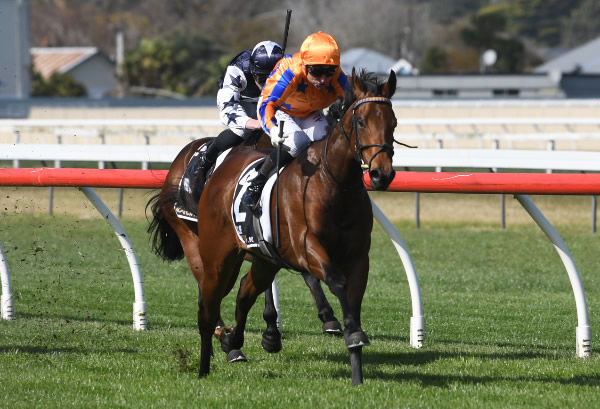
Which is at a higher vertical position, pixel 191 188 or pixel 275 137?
pixel 275 137

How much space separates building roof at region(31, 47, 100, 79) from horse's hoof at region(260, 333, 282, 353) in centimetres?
5139

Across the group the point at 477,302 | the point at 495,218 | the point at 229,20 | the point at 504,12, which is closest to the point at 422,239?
the point at 495,218

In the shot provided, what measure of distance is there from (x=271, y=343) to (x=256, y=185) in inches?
43.3

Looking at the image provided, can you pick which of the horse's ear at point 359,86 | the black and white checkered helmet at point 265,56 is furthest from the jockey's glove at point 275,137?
the black and white checkered helmet at point 265,56

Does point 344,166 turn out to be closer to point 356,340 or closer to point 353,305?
point 353,305

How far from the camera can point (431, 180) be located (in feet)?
19.6

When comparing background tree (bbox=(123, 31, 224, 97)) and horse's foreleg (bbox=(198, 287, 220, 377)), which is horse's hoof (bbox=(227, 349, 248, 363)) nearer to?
horse's foreleg (bbox=(198, 287, 220, 377))

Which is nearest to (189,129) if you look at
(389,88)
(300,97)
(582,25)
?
(300,97)

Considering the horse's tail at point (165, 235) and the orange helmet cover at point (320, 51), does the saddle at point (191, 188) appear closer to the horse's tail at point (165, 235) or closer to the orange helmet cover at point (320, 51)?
the horse's tail at point (165, 235)

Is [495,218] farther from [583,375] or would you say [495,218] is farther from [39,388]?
[39,388]

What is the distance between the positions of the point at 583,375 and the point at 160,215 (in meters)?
2.82

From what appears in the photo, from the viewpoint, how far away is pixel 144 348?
6441 millimetres

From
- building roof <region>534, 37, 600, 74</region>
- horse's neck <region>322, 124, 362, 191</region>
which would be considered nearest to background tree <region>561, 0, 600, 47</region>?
building roof <region>534, 37, 600, 74</region>

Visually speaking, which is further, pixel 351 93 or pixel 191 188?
pixel 191 188
